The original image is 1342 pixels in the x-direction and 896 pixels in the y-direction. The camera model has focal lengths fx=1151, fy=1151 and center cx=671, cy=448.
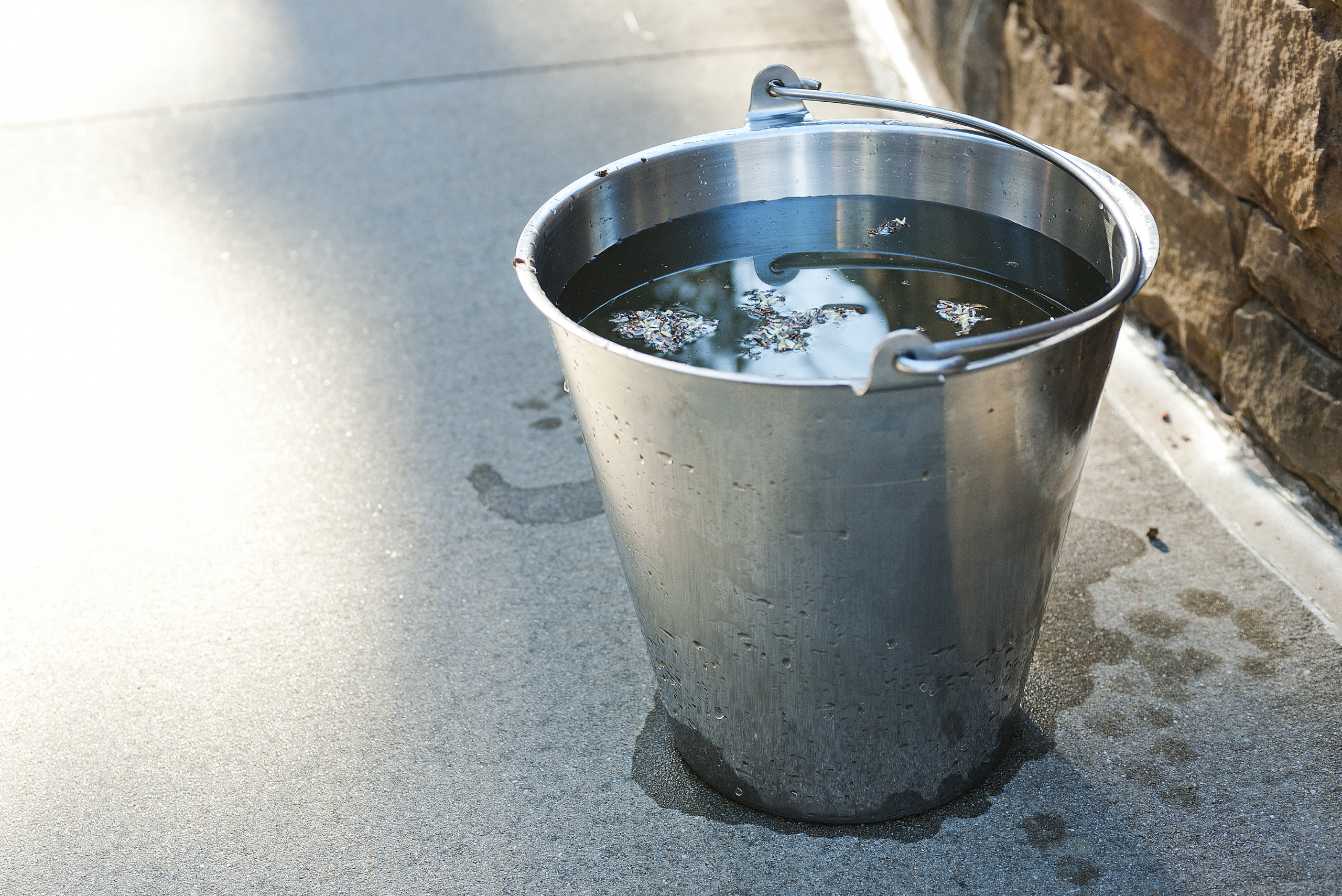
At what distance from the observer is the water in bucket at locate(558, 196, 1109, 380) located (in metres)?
1.28

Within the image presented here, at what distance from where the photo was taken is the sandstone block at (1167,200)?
1.92 m

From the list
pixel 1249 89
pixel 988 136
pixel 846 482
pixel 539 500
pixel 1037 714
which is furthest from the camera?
pixel 539 500

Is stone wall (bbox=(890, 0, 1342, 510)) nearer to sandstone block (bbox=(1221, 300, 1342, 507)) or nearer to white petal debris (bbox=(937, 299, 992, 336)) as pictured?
sandstone block (bbox=(1221, 300, 1342, 507))

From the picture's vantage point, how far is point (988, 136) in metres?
1.37

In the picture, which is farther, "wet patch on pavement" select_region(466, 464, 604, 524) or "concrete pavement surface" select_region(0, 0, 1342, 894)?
"wet patch on pavement" select_region(466, 464, 604, 524)

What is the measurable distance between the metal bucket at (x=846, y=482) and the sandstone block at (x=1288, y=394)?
0.67m

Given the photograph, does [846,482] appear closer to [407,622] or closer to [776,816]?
[776,816]

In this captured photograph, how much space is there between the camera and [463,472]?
207 centimetres

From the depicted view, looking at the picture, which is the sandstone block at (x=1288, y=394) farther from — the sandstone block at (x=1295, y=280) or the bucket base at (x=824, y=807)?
the bucket base at (x=824, y=807)

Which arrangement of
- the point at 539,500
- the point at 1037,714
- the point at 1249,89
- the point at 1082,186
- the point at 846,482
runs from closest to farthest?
the point at 846,482
the point at 1082,186
the point at 1037,714
the point at 1249,89
the point at 539,500

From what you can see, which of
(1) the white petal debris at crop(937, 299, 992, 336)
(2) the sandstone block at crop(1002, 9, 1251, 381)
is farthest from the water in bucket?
(2) the sandstone block at crop(1002, 9, 1251, 381)

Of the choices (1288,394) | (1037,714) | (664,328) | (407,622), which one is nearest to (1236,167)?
(1288,394)

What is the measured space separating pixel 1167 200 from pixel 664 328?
1.19 m

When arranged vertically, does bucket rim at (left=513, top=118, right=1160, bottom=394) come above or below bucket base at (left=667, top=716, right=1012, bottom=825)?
above
